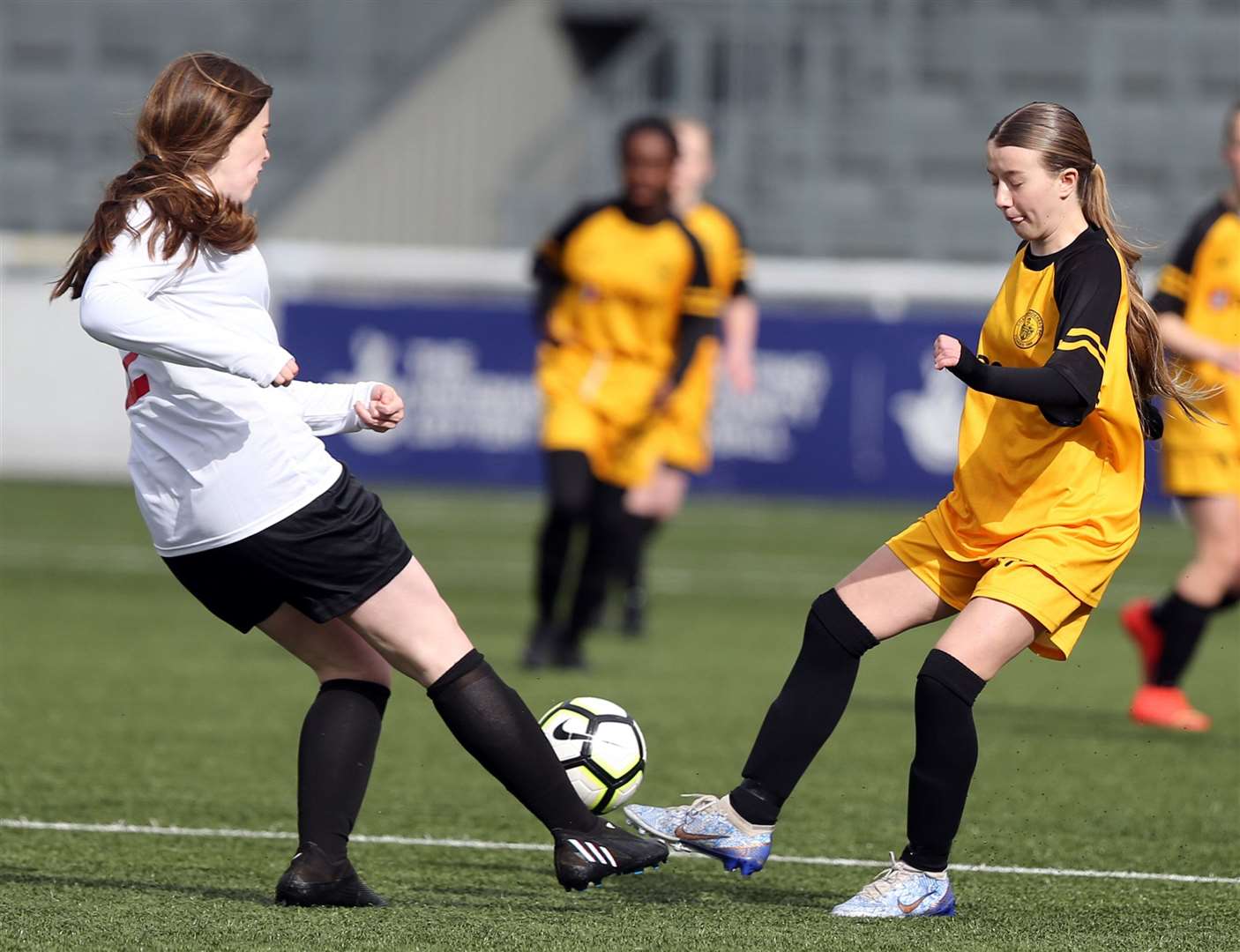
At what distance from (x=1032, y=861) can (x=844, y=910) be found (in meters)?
0.90

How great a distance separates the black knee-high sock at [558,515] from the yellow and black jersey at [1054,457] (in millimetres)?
3993

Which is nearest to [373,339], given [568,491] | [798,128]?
[798,128]

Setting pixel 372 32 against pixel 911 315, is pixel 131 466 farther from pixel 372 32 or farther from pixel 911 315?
pixel 372 32

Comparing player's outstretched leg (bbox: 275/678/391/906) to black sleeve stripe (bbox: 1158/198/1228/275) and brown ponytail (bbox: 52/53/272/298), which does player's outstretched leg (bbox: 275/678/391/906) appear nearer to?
brown ponytail (bbox: 52/53/272/298)

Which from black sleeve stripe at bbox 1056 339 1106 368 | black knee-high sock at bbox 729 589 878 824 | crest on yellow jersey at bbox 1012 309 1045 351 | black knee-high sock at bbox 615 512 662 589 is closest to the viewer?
black sleeve stripe at bbox 1056 339 1106 368

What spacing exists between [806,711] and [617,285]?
171 inches

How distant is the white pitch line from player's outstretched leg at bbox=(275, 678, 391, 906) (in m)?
0.75

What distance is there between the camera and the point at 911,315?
634 inches

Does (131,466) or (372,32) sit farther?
(372,32)

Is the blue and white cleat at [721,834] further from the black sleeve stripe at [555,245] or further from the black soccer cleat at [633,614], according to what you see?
the black soccer cleat at [633,614]

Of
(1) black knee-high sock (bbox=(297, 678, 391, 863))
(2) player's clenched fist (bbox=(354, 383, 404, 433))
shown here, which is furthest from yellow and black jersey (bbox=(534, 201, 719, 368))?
(2) player's clenched fist (bbox=(354, 383, 404, 433))

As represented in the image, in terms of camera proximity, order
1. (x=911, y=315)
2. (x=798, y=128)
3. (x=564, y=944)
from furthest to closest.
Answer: (x=798, y=128) → (x=911, y=315) → (x=564, y=944)

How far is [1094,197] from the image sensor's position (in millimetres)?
4121

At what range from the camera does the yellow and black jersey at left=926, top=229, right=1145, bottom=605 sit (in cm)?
402
